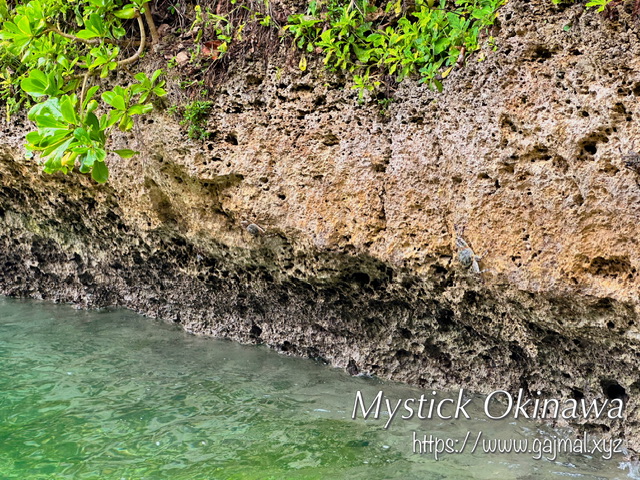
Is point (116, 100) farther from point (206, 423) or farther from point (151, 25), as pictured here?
point (206, 423)

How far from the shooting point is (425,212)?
3.38m

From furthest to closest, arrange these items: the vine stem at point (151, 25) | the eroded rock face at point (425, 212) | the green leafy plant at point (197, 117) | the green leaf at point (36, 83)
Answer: the vine stem at point (151, 25)
the green leafy plant at point (197, 117)
the green leaf at point (36, 83)
the eroded rock face at point (425, 212)

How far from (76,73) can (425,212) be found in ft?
8.83

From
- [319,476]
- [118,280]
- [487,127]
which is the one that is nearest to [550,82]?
[487,127]

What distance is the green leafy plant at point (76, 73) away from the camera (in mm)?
3531

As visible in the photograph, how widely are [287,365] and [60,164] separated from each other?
6.20 feet

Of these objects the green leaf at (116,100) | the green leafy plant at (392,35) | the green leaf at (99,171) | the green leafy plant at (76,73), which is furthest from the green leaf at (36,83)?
the green leafy plant at (392,35)

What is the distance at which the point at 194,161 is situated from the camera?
411 cm

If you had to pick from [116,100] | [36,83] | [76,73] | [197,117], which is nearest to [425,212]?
[197,117]

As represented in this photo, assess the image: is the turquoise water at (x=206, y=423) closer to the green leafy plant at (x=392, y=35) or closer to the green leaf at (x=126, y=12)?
the green leafy plant at (x=392, y=35)

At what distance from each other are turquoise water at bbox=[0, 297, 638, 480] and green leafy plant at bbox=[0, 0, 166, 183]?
1.32 metres

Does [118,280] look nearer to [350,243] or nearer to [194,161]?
[194,161]

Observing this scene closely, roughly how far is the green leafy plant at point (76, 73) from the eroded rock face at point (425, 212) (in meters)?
0.44

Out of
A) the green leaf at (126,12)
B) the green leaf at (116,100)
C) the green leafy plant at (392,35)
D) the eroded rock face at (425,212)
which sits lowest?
the eroded rock face at (425,212)
